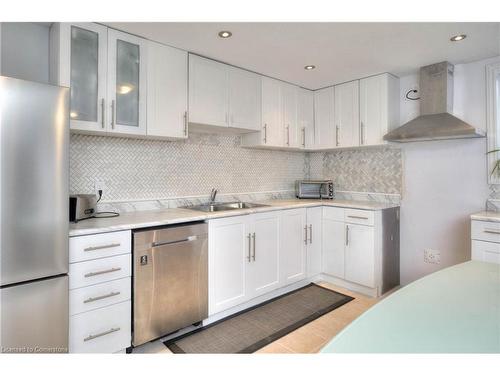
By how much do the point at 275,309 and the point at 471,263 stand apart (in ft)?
5.91

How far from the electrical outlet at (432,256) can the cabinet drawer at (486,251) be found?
1.94 feet

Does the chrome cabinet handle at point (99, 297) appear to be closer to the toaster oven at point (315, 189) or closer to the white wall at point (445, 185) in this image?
the toaster oven at point (315, 189)

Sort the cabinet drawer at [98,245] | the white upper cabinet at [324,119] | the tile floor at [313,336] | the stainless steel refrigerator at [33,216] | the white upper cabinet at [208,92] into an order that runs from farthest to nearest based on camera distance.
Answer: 1. the white upper cabinet at [324,119]
2. the white upper cabinet at [208,92]
3. the tile floor at [313,336]
4. the cabinet drawer at [98,245]
5. the stainless steel refrigerator at [33,216]

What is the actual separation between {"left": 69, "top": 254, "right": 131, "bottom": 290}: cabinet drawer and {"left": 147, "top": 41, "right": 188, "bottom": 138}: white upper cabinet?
1.03m

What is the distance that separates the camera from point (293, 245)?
10.0 feet

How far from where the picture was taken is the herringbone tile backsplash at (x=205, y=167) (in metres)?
2.39

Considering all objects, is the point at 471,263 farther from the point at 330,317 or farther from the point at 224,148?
the point at 224,148

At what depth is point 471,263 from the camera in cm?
124

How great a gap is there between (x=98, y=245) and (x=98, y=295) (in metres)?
0.31

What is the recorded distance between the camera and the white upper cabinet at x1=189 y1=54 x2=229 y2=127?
258 cm

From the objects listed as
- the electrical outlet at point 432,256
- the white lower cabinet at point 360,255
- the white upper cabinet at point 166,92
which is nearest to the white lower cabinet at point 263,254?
the white lower cabinet at point 360,255

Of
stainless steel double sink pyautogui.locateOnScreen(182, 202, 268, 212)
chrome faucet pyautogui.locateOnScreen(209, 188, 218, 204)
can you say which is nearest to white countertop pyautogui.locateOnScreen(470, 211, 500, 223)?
stainless steel double sink pyautogui.locateOnScreen(182, 202, 268, 212)

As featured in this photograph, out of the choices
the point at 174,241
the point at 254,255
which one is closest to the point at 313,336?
the point at 254,255

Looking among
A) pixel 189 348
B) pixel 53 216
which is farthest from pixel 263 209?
pixel 53 216
